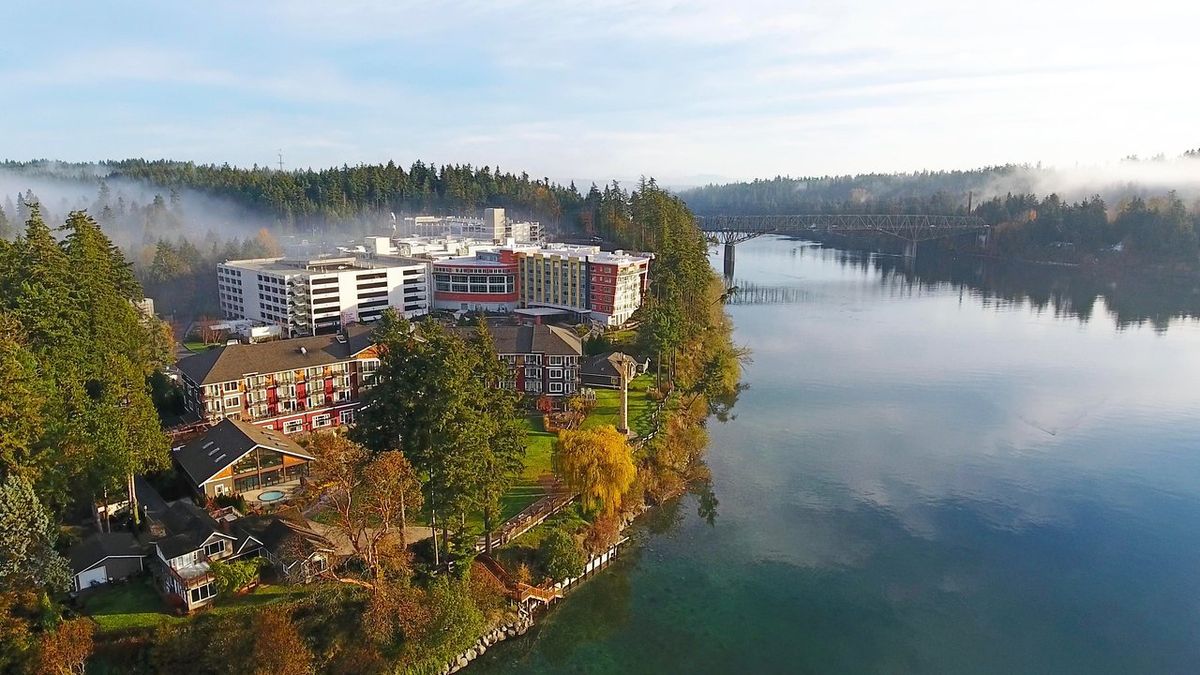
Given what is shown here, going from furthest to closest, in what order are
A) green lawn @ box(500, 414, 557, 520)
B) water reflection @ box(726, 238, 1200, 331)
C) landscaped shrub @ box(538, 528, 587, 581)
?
1. water reflection @ box(726, 238, 1200, 331)
2. green lawn @ box(500, 414, 557, 520)
3. landscaped shrub @ box(538, 528, 587, 581)

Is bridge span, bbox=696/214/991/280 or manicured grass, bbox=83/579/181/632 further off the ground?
bridge span, bbox=696/214/991/280

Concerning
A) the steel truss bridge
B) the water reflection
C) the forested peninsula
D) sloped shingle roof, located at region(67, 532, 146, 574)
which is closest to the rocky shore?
the forested peninsula

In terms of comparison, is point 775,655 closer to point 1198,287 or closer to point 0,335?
point 0,335

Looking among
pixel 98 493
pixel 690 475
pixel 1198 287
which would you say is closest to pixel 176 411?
pixel 98 493

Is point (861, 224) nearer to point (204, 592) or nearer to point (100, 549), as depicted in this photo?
point (204, 592)

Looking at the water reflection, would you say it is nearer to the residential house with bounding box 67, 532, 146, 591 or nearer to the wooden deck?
the wooden deck

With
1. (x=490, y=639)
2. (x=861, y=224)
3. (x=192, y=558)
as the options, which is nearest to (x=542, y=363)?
(x=490, y=639)

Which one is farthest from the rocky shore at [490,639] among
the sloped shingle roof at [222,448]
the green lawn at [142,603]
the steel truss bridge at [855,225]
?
the steel truss bridge at [855,225]
